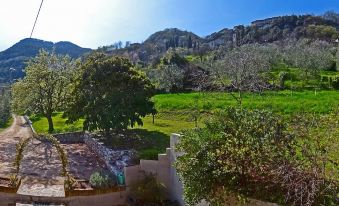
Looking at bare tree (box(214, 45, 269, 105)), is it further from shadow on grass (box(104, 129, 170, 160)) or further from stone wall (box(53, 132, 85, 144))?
stone wall (box(53, 132, 85, 144))

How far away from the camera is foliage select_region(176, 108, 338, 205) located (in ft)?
32.0

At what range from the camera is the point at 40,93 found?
96.7 feet

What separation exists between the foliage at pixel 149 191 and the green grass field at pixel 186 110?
104cm

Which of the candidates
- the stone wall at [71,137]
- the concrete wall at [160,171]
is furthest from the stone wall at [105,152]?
the concrete wall at [160,171]

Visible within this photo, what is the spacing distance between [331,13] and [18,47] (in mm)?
136819

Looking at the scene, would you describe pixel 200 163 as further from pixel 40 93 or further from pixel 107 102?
pixel 40 93

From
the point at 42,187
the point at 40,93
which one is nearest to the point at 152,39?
the point at 40,93

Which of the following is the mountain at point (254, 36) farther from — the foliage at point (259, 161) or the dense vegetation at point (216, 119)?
the foliage at point (259, 161)

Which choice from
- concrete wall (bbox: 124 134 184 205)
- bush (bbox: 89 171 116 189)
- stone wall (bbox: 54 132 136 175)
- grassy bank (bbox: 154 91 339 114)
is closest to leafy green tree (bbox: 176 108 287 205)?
concrete wall (bbox: 124 134 184 205)

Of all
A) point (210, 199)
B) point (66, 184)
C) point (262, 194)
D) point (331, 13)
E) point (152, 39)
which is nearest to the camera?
point (262, 194)

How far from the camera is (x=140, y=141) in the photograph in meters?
22.5

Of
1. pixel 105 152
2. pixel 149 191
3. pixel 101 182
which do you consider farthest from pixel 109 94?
pixel 149 191

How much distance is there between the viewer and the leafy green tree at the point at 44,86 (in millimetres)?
29266

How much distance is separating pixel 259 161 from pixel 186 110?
69.4ft
